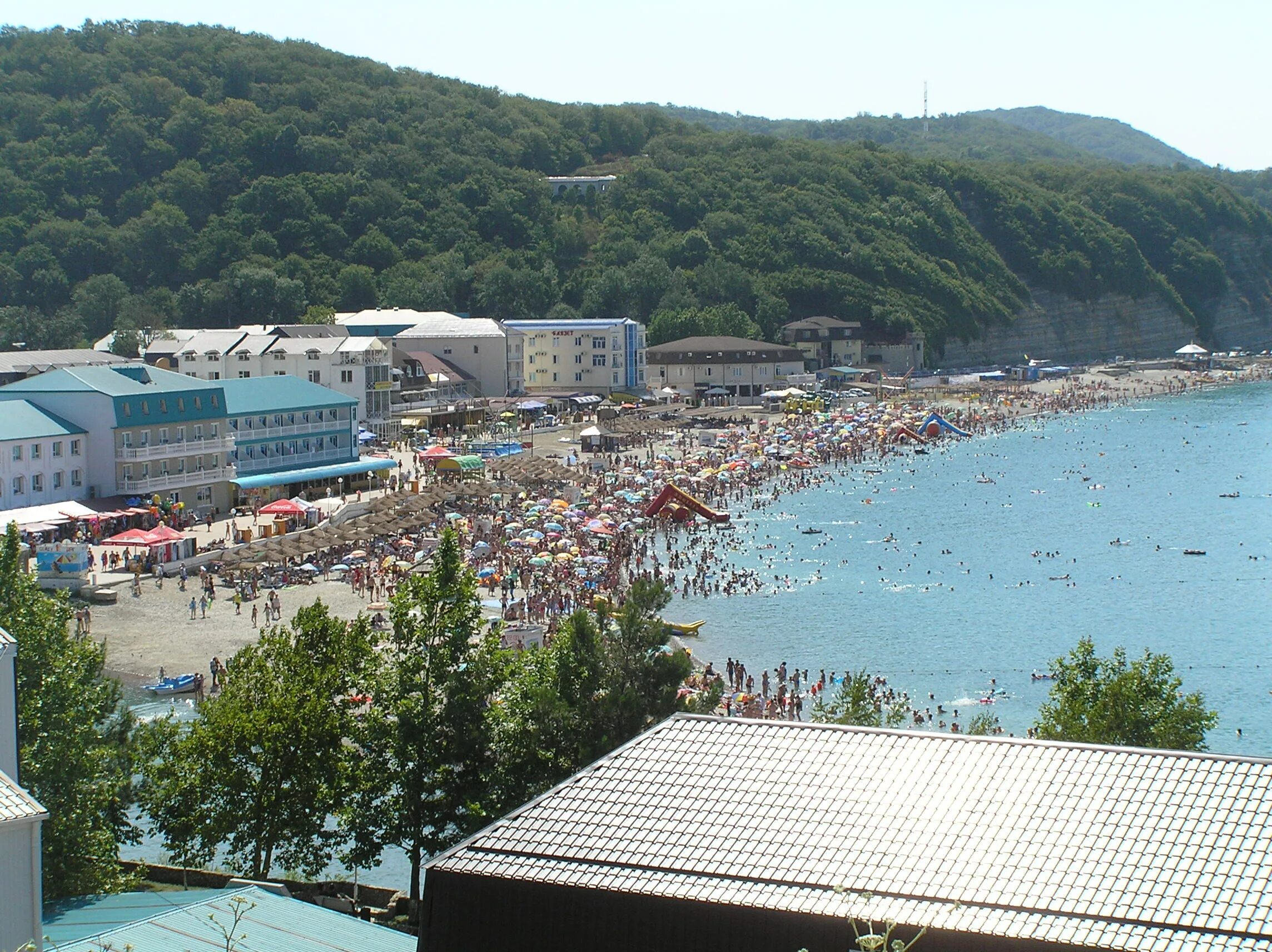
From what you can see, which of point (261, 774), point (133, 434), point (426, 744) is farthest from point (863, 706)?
point (133, 434)

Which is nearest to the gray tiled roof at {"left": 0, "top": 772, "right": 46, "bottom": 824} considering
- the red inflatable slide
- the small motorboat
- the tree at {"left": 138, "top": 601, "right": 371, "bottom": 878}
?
the tree at {"left": 138, "top": 601, "right": 371, "bottom": 878}

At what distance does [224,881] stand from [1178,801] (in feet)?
34.9

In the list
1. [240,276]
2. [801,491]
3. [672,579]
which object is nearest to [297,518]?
[672,579]

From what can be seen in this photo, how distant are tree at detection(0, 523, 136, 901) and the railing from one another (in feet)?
96.0

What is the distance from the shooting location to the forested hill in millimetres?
95875

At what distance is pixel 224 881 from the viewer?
16.8m

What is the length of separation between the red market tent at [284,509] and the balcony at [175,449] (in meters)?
2.96

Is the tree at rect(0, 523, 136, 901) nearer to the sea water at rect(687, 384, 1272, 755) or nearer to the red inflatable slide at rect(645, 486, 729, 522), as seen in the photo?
the sea water at rect(687, 384, 1272, 755)

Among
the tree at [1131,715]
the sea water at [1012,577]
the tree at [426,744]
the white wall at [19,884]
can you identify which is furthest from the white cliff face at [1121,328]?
the white wall at [19,884]

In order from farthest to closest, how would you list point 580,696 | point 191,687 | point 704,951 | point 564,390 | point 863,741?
point 564,390 < point 191,687 < point 580,696 < point 863,741 < point 704,951

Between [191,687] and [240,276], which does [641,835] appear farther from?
[240,276]

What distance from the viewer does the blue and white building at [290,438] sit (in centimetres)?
4656

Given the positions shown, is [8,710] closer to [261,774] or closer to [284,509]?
[261,774]

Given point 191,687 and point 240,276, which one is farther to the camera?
point 240,276
